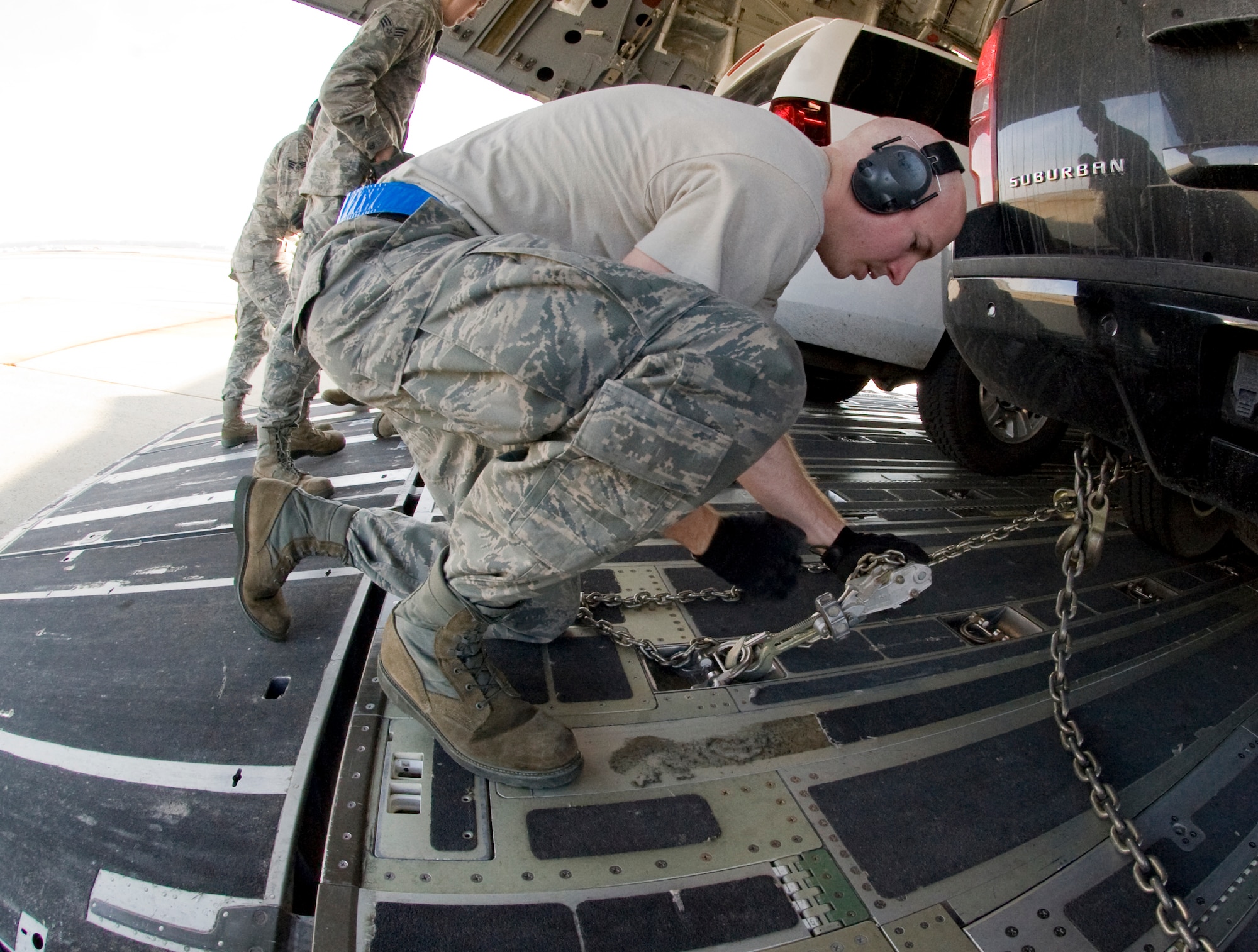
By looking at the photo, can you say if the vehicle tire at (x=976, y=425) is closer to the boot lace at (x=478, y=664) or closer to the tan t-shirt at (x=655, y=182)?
the tan t-shirt at (x=655, y=182)

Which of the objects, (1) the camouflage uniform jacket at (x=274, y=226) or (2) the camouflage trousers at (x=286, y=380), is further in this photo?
(1) the camouflage uniform jacket at (x=274, y=226)

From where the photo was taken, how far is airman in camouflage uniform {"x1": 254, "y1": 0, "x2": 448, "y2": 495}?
266 cm

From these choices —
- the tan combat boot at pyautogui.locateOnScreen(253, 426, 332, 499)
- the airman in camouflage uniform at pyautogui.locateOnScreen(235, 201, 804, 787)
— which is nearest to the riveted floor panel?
the airman in camouflage uniform at pyautogui.locateOnScreen(235, 201, 804, 787)

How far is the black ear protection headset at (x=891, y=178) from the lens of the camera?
1.40 metres

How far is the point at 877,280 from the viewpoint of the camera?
106 inches

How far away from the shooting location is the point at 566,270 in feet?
3.95

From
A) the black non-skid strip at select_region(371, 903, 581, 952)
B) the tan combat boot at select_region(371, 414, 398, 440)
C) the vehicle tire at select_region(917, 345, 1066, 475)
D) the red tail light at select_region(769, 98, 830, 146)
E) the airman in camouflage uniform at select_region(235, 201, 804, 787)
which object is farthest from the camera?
the tan combat boot at select_region(371, 414, 398, 440)

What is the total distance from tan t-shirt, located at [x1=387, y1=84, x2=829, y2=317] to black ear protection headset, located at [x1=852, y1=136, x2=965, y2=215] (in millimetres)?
73

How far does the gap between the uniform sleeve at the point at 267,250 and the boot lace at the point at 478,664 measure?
91.1 inches

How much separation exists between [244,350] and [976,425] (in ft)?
9.93

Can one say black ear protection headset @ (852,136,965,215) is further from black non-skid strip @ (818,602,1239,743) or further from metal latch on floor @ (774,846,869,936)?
metal latch on floor @ (774,846,869,936)

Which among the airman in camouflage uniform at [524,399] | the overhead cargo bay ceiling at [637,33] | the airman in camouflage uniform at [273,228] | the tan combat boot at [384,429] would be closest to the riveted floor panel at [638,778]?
the airman in camouflage uniform at [524,399]

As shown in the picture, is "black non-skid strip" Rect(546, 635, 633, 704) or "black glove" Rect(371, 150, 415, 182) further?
"black glove" Rect(371, 150, 415, 182)

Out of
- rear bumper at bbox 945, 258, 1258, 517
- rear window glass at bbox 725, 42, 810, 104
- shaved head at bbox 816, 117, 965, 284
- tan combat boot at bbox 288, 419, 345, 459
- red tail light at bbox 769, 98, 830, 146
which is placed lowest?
tan combat boot at bbox 288, 419, 345, 459
